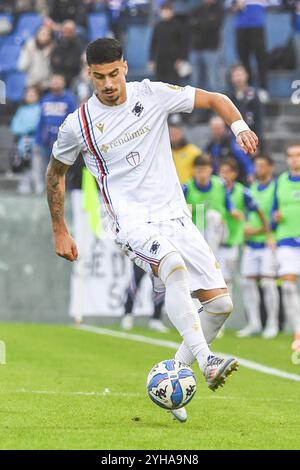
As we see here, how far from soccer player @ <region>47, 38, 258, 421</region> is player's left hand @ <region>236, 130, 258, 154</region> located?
14 mm

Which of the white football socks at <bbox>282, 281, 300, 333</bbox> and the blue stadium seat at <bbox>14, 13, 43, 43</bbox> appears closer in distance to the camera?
the white football socks at <bbox>282, 281, 300, 333</bbox>

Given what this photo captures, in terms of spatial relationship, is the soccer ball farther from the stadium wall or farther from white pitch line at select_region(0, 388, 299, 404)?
the stadium wall

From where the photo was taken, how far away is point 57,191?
803 centimetres

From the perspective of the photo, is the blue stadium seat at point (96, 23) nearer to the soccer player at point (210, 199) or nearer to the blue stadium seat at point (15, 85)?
the blue stadium seat at point (15, 85)

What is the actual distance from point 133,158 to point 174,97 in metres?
0.49

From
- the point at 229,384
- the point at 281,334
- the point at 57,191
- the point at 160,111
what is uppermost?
the point at 160,111

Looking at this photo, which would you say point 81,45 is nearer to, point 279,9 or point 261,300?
point 279,9

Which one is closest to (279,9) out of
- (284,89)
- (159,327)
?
A: (284,89)

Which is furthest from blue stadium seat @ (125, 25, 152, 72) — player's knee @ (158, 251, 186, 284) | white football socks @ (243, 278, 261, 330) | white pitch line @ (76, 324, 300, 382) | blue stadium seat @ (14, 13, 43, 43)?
player's knee @ (158, 251, 186, 284)

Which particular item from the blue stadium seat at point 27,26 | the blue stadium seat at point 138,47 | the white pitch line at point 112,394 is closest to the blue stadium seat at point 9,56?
the blue stadium seat at point 27,26

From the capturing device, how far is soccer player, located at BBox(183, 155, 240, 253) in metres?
16.3

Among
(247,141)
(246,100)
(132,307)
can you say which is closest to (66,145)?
(247,141)

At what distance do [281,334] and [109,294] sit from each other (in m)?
2.50

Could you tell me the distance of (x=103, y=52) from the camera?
25.0ft
